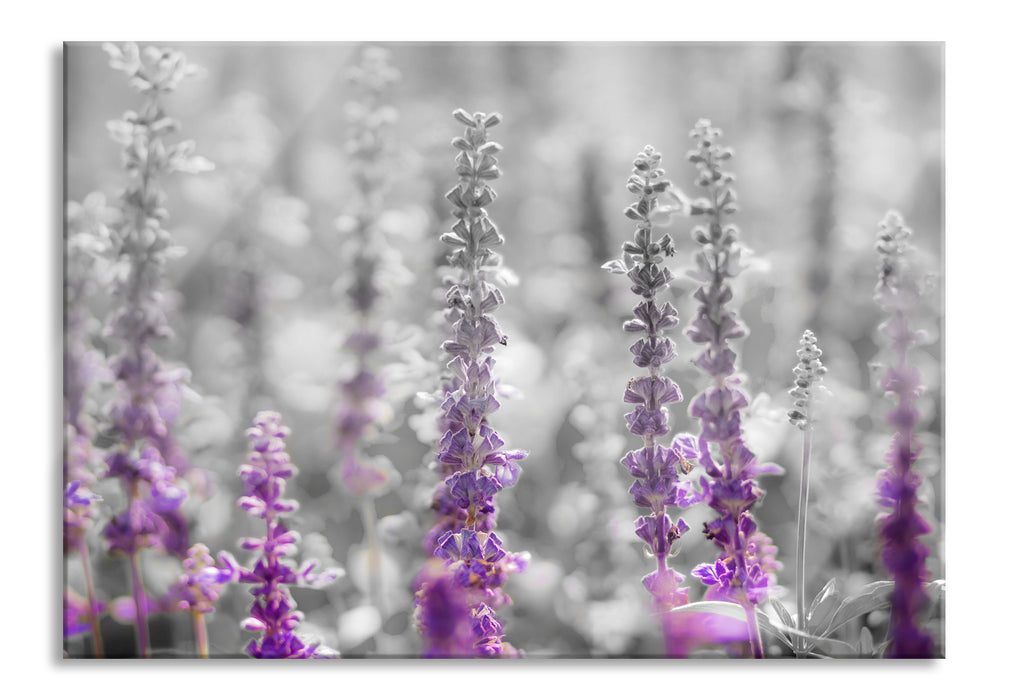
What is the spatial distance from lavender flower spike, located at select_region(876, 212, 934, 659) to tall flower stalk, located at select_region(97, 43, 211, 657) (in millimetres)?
1845

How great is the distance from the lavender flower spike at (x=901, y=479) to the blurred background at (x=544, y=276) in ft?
0.14

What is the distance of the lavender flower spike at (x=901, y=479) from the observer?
2555 mm

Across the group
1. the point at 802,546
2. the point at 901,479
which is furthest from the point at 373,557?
the point at 901,479

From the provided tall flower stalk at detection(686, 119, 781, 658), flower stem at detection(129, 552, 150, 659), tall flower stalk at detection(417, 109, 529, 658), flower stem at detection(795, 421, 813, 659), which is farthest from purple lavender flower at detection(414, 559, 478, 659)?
flower stem at detection(795, 421, 813, 659)

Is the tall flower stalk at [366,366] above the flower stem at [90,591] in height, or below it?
above

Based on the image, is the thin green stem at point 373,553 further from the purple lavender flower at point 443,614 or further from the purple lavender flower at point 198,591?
the purple lavender flower at point 198,591

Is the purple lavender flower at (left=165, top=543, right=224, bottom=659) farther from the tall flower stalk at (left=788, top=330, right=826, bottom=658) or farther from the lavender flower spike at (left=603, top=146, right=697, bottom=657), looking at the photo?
the tall flower stalk at (left=788, top=330, right=826, bottom=658)

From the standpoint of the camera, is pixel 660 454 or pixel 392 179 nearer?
pixel 660 454

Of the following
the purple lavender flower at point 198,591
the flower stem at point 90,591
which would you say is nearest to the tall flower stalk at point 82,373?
the flower stem at point 90,591

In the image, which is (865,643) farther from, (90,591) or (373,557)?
(90,591)

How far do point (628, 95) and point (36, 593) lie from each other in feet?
6.96
